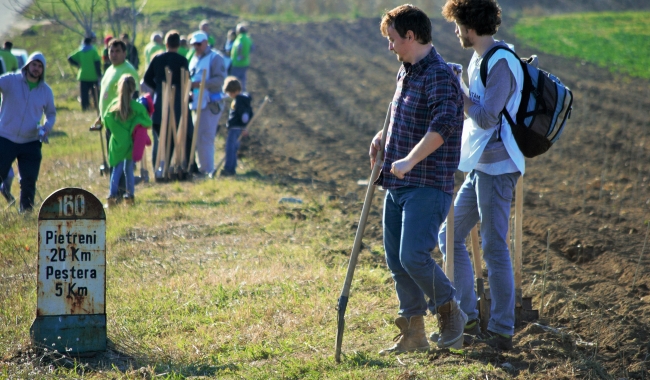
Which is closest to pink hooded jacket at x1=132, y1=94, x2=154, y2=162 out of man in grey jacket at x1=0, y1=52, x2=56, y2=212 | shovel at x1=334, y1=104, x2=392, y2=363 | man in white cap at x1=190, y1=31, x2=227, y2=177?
man in grey jacket at x1=0, y1=52, x2=56, y2=212

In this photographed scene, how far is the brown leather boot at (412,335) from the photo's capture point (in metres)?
4.71

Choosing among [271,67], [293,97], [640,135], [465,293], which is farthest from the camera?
[271,67]

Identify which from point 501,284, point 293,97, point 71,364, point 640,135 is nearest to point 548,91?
point 501,284

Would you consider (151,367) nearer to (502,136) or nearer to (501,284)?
(501,284)

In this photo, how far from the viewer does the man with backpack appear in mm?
4523

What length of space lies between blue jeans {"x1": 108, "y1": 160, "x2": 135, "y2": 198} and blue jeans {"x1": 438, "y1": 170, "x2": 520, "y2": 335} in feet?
17.6

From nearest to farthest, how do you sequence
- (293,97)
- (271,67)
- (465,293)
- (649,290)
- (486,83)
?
(486,83) → (465,293) → (649,290) → (293,97) → (271,67)

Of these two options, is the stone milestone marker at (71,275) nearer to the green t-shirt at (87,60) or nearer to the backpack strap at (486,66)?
the backpack strap at (486,66)

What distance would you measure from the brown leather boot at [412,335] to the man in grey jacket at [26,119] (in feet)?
18.1

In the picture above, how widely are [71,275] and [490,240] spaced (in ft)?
8.44

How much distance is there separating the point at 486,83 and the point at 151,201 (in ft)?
20.1

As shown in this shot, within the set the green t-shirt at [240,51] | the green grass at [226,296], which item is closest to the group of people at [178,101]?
the green grass at [226,296]

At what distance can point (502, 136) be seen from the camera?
4660 mm

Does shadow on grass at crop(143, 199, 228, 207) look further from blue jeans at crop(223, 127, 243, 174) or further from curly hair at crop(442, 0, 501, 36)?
curly hair at crop(442, 0, 501, 36)
